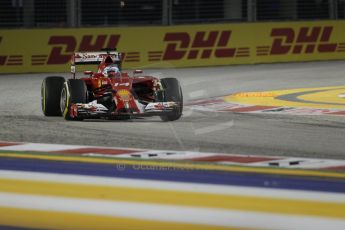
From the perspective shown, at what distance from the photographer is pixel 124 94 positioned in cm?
945

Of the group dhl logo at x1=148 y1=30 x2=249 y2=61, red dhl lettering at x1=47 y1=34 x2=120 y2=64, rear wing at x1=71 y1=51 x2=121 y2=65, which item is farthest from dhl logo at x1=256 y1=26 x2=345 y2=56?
rear wing at x1=71 y1=51 x2=121 y2=65

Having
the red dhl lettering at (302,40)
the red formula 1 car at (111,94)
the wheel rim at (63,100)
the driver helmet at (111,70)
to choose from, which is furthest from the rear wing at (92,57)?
the red dhl lettering at (302,40)

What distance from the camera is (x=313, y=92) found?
13859mm

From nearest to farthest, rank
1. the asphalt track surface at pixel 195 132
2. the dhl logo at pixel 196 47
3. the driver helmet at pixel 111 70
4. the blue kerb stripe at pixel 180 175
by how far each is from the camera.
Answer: the blue kerb stripe at pixel 180 175 → the asphalt track surface at pixel 195 132 → the driver helmet at pixel 111 70 → the dhl logo at pixel 196 47

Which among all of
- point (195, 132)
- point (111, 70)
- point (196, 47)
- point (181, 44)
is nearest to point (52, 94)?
point (111, 70)

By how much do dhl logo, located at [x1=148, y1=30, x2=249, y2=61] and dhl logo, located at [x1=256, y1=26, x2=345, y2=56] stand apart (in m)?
0.97

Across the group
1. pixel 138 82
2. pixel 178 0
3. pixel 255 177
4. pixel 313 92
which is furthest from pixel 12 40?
Answer: pixel 255 177

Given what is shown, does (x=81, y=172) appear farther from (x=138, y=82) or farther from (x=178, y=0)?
(x=178, y=0)

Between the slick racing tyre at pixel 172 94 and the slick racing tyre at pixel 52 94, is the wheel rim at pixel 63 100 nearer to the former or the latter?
the slick racing tyre at pixel 52 94

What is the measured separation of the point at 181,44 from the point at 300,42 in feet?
11.4

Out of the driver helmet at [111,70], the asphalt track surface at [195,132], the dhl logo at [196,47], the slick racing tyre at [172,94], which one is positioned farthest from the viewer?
the dhl logo at [196,47]

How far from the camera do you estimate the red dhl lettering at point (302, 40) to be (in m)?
21.7

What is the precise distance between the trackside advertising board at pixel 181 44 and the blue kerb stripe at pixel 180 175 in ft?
46.5

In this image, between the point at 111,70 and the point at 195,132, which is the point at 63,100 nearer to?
the point at 111,70
